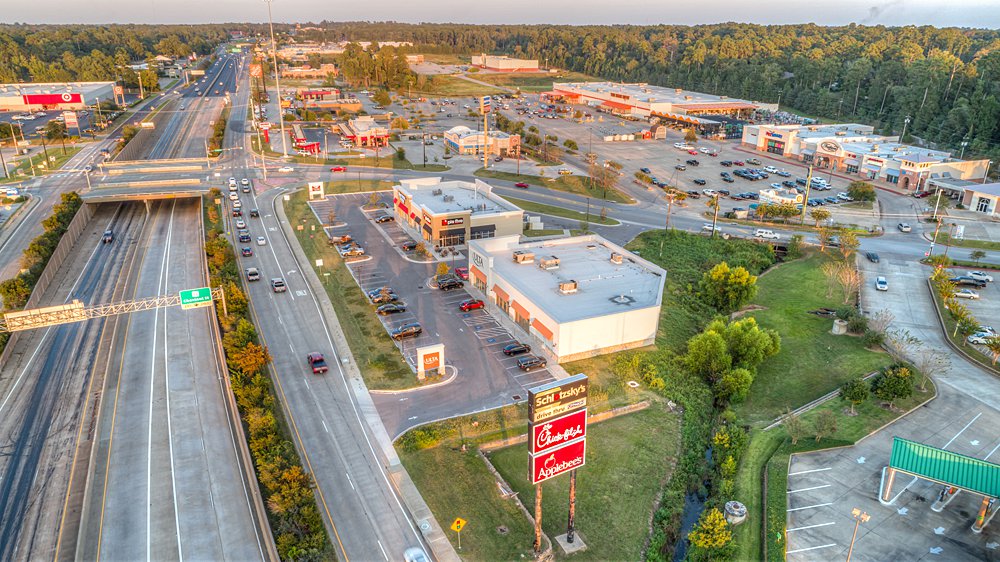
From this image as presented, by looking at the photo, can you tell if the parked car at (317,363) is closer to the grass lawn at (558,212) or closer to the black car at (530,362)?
the black car at (530,362)

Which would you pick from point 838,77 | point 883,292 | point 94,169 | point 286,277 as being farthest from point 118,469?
point 838,77

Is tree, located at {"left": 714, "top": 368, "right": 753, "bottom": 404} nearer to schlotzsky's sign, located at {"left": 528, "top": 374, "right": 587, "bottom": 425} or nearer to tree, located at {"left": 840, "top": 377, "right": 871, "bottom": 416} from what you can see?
tree, located at {"left": 840, "top": 377, "right": 871, "bottom": 416}

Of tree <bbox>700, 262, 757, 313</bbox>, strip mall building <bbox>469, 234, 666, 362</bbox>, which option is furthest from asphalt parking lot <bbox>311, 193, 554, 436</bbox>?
tree <bbox>700, 262, 757, 313</bbox>

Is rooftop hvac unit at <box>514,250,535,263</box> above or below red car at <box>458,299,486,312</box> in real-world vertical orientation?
above

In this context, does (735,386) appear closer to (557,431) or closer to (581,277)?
(581,277)

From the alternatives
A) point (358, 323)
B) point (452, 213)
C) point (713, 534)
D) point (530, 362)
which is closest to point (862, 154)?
point (452, 213)

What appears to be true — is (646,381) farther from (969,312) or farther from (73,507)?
(73,507)

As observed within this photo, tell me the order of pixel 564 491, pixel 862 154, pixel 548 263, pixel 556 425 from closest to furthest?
pixel 556 425 → pixel 564 491 → pixel 548 263 → pixel 862 154
